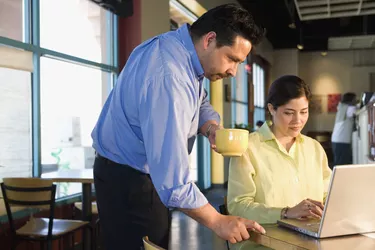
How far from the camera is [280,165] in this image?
1.89 metres

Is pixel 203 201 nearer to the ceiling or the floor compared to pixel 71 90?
nearer to the floor

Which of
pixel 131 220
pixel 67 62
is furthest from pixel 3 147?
pixel 131 220

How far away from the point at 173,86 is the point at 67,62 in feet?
10.9

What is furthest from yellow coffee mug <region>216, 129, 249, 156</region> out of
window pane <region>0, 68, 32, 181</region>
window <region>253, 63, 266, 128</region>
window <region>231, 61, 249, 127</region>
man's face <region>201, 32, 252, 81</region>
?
window <region>253, 63, 266, 128</region>

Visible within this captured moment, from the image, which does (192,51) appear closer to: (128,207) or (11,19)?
(128,207)

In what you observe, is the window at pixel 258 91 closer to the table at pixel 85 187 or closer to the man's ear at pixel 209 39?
the table at pixel 85 187

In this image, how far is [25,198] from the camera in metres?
3.07

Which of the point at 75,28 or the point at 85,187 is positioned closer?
the point at 85,187

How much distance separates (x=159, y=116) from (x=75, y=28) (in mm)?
3612

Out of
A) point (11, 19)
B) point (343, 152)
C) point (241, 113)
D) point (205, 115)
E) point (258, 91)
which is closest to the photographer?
point (205, 115)

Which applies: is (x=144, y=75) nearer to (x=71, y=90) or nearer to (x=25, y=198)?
(x=25, y=198)

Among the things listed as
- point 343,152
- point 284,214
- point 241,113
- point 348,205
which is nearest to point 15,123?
point 284,214

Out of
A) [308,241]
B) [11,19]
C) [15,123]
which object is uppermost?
[11,19]

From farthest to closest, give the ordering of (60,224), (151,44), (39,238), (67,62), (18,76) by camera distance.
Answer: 1. (67,62)
2. (18,76)
3. (60,224)
4. (39,238)
5. (151,44)
